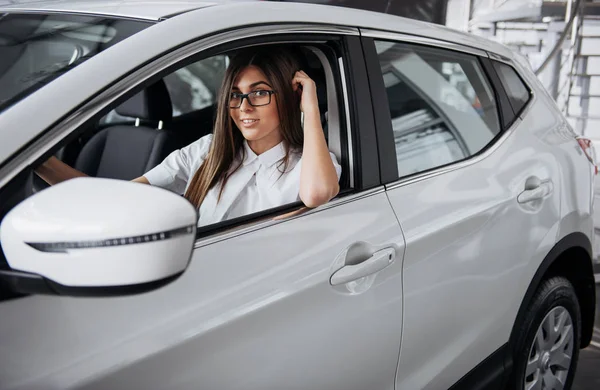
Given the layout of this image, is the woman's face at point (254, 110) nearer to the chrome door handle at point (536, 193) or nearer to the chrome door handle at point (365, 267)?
the chrome door handle at point (365, 267)

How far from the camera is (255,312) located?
1254 mm

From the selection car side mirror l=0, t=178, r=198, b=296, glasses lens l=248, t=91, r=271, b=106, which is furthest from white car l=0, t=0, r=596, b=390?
glasses lens l=248, t=91, r=271, b=106

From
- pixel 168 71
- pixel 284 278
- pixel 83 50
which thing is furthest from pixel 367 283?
pixel 83 50

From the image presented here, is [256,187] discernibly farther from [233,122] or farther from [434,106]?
[434,106]

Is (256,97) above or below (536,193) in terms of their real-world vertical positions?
above

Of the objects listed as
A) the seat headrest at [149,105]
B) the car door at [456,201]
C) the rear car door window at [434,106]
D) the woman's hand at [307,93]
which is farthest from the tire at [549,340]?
the seat headrest at [149,105]

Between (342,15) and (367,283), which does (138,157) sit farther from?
(367,283)

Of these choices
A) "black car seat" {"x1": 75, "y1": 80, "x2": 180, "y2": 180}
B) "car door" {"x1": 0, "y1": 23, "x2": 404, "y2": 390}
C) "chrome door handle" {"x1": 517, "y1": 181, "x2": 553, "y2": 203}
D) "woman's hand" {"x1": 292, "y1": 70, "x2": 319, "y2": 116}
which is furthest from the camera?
"black car seat" {"x1": 75, "y1": 80, "x2": 180, "y2": 180}

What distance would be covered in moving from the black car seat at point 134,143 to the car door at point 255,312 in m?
0.98

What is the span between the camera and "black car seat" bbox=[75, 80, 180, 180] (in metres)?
2.48

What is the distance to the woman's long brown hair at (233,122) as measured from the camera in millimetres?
1763

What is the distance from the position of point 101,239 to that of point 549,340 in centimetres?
194

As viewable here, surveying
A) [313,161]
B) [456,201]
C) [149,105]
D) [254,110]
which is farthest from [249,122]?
[149,105]

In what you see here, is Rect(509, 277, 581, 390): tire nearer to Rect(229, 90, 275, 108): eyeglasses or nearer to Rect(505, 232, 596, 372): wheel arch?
Rect(505, 232, 596, 372): wheel arch
